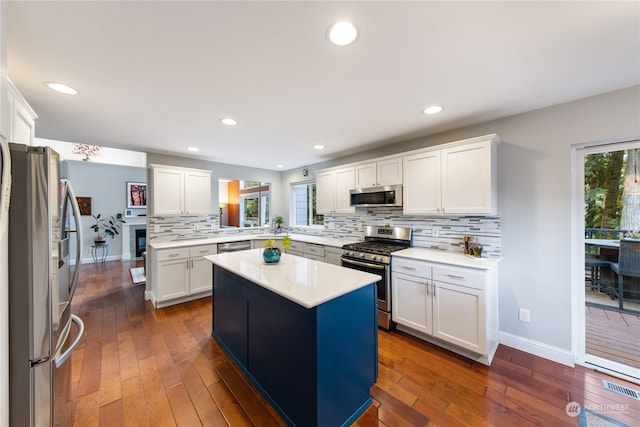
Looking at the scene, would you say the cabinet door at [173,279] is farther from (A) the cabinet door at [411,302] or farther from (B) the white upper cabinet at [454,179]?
(B) the white upper cabinet at [454,179]

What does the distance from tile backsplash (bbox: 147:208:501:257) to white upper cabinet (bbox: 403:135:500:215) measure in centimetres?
27

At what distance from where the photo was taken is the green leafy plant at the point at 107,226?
6.39 meters

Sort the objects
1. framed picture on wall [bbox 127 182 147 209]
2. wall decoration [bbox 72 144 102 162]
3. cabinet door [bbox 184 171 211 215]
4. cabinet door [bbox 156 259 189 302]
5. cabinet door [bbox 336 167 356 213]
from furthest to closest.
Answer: framed picture on wall [bbox 127 182 147 209], wall decoration [bbox 72 144 102 162], cabinet door [bbox 184 171 211 215], cabinet door [bbox 336 167 356 213], cabinet door [bbox 156 259 189 302]

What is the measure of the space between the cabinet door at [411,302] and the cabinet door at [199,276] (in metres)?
2.84

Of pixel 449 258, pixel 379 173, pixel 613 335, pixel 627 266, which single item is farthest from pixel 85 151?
pixel 613 335

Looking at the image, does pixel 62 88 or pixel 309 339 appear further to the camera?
pixel 62 88

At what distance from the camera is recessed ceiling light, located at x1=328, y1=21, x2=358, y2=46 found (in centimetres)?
124

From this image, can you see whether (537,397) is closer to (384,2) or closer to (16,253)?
(384,2)

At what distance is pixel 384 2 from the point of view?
1.11m

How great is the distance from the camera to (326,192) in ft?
13.6

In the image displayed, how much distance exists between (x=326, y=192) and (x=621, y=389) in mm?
3641

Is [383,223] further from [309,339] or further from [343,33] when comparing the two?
[343,33]

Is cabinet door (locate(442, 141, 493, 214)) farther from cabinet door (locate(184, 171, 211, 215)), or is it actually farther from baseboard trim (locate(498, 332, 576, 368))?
cabinet door (locate(184, 171, 211, 215))

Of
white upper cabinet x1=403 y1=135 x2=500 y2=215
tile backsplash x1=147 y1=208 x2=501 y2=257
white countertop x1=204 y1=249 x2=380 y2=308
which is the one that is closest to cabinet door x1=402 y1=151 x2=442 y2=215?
white upper cabinet x1=403 y1=135 x2=500 y2=215
